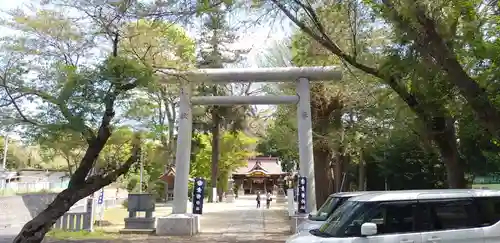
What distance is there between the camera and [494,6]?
10477 millimetres

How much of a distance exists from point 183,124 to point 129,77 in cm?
571

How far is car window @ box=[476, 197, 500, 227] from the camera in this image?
627 centimetres

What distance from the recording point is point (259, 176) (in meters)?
51.9

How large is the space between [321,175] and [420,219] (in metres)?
14.9

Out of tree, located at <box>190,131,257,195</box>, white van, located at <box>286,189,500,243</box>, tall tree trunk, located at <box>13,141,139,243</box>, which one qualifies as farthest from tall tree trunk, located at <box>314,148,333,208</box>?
tree, located at <box>190,131,257,195</box>

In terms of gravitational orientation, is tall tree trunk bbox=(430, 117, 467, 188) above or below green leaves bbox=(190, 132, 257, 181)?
below

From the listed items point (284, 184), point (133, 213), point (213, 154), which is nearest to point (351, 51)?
point (133, 213)

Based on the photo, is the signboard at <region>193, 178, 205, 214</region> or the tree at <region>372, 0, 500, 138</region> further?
the signboard at <region>193, 178, 205, 214</region>

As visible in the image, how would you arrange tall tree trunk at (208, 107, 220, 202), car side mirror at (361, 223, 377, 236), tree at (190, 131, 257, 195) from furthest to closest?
tree at (190, 131, 257, 195) → tall tree trunk at (208, 107, 220, 202) → car side mirror at (361, 223, 377, 236)

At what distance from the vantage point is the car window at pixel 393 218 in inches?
240

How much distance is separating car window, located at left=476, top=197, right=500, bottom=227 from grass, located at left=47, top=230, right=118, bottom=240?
11148 millimetres

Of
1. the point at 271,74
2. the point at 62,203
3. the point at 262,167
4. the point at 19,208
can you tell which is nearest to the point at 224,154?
the point at 262,167

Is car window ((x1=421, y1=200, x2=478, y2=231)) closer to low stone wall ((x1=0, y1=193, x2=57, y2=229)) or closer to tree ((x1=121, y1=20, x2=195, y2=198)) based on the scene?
tree ((x1=121, y1=20, x2=195, y2=198))

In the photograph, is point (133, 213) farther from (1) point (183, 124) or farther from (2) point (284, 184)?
(2) point (284, 184)
